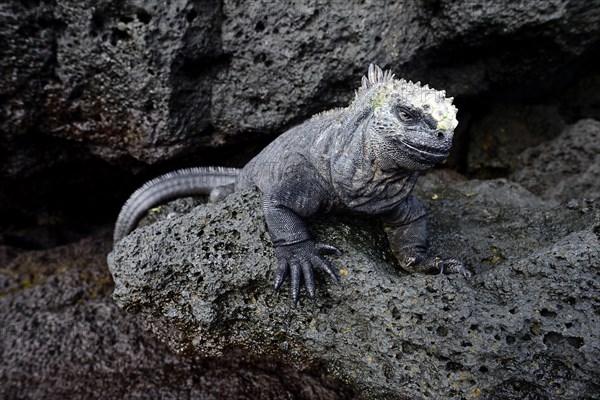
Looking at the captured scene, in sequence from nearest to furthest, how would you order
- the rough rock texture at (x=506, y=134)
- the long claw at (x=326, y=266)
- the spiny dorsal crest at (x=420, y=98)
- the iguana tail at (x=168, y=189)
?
1. the spiny dorsal crest at (x=420, y=98)
2. the long claw at (x=326, y=266)
3. the iguana tail at (x=168, y=189)
4. the rough rock texture at (x=506, y=134)

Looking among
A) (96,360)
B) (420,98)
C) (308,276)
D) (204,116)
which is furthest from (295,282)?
(204,116)

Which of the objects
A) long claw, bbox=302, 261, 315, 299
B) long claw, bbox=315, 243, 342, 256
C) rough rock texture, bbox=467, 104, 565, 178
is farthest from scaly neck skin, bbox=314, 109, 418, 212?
rough rock texture, bbox=467, 104, 565, 178

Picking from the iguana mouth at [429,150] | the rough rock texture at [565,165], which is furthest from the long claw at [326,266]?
the rough rock texture at [565,165]

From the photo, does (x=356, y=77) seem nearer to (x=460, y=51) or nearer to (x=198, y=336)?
(x=460, y=51)

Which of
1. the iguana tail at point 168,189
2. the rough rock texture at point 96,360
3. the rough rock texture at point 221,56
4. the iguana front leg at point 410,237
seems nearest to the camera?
the iguana front leg at point 410,237

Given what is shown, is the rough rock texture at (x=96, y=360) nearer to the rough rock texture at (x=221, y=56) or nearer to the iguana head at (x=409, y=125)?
the rough rock texture at (x=221, y=56)

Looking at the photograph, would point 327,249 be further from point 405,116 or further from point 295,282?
point 405,116

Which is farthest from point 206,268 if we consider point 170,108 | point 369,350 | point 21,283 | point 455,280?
point 21,283
